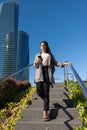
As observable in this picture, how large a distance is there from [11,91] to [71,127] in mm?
5661

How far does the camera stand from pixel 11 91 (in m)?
11.0

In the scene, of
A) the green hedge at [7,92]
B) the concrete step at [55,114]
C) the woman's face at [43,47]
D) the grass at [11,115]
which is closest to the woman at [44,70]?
the woman's face at [43,47]

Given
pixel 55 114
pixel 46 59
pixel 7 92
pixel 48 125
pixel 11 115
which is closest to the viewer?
pixel 48 125

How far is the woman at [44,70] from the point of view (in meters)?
6.32

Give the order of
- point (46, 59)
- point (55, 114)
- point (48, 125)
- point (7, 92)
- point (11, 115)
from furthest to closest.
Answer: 1. point (7, 92)
2. point (11, 115)
3. point (55, 114)
4. point (46, 59)
5. point (48, 125)

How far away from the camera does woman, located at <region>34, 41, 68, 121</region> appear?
632cm

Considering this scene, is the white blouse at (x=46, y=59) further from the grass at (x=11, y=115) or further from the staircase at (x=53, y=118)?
the grass at (x=11, y=115)

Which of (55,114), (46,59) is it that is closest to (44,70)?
(46,59)

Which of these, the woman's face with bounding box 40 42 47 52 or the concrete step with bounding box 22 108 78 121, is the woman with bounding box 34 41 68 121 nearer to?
the woman's face with bounding box 40 42 47 52

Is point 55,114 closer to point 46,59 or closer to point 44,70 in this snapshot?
point 44,70

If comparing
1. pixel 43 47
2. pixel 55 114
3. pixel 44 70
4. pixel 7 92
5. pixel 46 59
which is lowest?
pixel 55 114

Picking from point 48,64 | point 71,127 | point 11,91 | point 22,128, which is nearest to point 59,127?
point 71,127

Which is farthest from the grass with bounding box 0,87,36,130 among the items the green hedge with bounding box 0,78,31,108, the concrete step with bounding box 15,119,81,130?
the concrete step with bounding box 15,119,81,130

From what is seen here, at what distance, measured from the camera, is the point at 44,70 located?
21.3 ft
